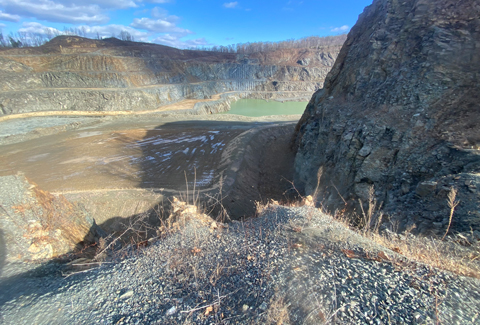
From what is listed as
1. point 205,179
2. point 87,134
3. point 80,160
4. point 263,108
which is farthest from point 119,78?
point 205,179

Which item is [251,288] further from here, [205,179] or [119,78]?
[119,78]

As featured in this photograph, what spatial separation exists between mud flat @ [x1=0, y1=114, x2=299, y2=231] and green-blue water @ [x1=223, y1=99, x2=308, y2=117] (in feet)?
67.9

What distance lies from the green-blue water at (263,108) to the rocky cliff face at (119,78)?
592cm

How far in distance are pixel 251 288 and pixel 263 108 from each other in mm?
50175

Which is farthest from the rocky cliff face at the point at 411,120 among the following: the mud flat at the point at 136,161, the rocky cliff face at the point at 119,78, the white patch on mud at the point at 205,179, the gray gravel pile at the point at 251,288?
the rocky cliff face at the point at 119,78

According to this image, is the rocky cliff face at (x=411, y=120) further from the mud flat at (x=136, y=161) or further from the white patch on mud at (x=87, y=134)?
the white patch on mud at (x=87, y=134)

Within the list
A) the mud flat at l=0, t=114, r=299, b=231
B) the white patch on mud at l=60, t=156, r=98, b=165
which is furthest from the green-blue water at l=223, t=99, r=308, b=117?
the white patch on mud at l=60, t=156, r=98, b=165

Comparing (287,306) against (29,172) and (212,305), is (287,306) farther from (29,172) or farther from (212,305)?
(29,172)

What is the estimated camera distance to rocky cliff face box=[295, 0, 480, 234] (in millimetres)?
6574

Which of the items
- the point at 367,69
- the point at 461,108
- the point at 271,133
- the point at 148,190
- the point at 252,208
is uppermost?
the point at 367,69

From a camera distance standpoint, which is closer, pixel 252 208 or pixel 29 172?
pixel 252 208

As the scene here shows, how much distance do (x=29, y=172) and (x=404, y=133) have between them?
67.0ft

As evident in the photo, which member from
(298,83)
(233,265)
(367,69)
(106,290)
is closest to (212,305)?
(233,265)

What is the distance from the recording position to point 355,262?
11.3 ft
